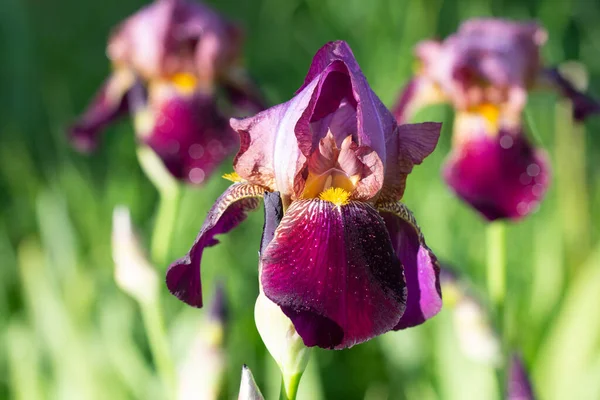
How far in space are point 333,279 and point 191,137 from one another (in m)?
1.14

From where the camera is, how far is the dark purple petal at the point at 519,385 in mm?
1293

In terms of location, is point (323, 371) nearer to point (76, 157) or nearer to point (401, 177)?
point (401, 177)

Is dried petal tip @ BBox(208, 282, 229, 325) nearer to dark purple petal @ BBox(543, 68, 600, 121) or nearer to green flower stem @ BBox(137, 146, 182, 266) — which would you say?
green flower stem @ BBox(137, 146, 182, 266)

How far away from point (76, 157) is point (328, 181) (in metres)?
3.46

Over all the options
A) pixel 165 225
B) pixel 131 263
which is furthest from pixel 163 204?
pixel 131 263

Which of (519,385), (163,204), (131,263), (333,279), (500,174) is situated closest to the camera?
(333,279)

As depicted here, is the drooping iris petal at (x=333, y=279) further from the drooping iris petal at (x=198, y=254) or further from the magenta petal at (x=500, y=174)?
the magenta petal at (x=500, y=174)

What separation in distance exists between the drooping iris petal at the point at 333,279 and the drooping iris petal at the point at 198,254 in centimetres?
10

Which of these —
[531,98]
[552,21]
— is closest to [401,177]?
[531,98]

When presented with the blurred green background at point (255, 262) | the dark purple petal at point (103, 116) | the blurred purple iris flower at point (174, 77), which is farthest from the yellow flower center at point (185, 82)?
the blurred green background at point (255, 262)

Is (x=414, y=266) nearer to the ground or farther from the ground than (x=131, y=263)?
farther from the ground

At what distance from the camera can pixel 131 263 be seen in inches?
55.5

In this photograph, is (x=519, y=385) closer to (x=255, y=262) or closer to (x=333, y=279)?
(x=333, y=279)

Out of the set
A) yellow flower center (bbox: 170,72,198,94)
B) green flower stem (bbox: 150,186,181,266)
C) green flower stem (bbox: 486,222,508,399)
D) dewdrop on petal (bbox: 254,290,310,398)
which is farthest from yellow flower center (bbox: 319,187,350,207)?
yellow flower center (bbox: 170,72,198,94)
